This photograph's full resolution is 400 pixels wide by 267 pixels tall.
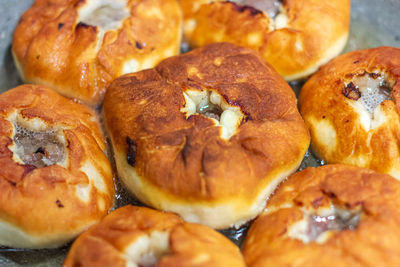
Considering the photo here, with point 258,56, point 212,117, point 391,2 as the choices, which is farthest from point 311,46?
point 391,2

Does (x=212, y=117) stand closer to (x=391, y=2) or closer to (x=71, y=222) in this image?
(x=71, y=222)

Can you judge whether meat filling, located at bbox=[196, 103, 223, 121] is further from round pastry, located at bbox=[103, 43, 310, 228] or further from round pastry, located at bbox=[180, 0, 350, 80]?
round pastry, located at bbox=[180, 0, 350, 80]

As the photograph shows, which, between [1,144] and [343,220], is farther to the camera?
[1,144]

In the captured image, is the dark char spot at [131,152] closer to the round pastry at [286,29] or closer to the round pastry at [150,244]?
the round pastry at [150,244]

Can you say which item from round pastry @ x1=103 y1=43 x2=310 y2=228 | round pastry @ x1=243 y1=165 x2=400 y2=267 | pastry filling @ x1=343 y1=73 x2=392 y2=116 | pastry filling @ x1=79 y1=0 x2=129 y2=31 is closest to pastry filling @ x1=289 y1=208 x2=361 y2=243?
round pastry @ x1=243 y1=165 x2=400 y2=267

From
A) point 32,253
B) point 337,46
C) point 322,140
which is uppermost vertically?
point 337,46

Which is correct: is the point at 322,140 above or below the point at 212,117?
below

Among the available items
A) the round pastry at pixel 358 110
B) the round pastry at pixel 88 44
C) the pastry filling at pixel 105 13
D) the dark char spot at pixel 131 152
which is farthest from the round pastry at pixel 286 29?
the dark char spot at pixel 131 152
